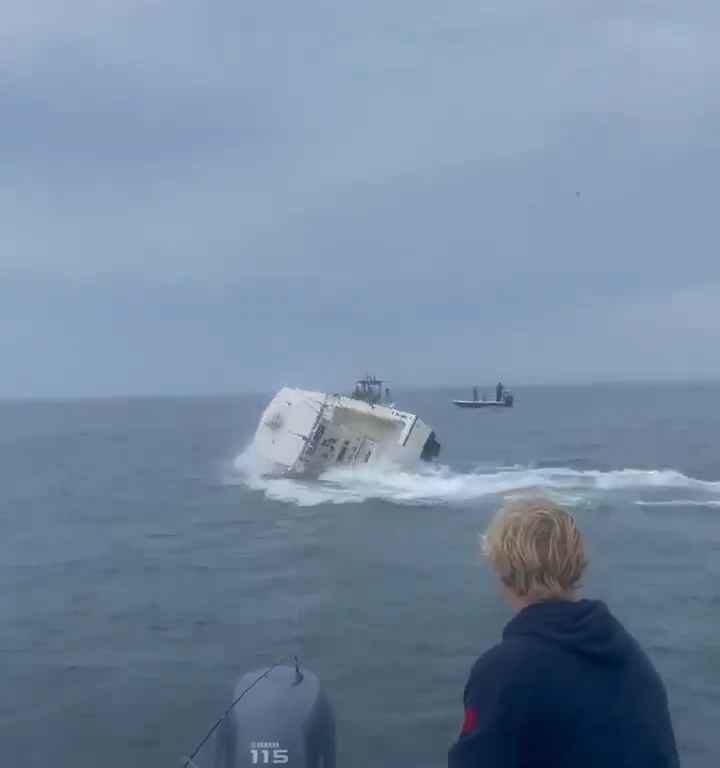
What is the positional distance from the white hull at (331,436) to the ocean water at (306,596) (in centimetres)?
120

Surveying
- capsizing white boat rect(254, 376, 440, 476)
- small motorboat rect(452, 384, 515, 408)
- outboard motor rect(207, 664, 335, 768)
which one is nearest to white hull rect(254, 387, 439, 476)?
capsizing white boat rect(254, 376, 440, 476)

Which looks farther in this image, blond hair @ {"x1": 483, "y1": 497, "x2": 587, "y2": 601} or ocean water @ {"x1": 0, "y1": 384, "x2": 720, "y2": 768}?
ocean water @ {"x1": 0, "y1": 384, "x2": 720, "y2": 768}

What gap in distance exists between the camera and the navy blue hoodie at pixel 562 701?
2793mm

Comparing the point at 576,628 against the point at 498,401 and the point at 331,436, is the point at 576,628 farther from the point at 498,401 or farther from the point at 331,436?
the point at 498,401

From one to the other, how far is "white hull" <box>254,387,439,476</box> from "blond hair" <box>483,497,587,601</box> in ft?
128

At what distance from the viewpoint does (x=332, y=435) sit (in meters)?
43.3

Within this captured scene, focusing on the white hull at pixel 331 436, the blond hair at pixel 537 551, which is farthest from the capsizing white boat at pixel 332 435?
the blond hair at pixel 537 551

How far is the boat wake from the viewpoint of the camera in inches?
1433

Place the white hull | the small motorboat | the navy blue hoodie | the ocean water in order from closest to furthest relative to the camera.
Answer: the navy blue hoodie, the ocean water, the white hull, the small motorboat

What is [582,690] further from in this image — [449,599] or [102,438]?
[102,438]

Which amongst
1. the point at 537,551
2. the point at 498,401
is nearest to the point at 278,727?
the point at 537,551

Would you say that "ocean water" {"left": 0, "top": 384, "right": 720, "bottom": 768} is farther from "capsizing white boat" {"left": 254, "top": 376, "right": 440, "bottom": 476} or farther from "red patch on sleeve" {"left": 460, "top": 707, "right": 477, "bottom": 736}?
"red patch on sleeve" {"left": 460, "top": 707, "right": 477, "bottom": 736}

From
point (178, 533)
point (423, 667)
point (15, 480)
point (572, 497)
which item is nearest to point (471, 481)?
point (572, 497)

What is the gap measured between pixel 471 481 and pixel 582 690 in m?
40.4
